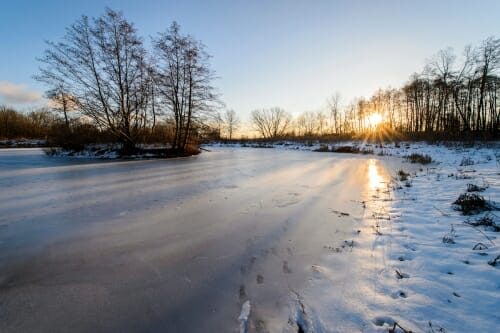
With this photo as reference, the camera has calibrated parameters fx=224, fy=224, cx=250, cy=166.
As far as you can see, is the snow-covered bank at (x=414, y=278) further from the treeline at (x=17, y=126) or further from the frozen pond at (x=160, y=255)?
the treeline at (x=17, y=126)

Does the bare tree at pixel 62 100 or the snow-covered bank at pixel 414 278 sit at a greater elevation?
the bare tree at pixel 62 100

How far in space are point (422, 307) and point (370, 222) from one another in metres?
1.91

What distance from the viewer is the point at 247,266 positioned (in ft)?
7.26

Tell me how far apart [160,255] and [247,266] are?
0.95m

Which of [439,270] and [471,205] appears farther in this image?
[471,205]

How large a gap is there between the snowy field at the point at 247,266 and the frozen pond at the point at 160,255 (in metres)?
0.01

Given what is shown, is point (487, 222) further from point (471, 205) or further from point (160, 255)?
point (160, 255)

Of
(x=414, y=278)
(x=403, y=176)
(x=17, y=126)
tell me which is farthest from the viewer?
(x=17, y=126)

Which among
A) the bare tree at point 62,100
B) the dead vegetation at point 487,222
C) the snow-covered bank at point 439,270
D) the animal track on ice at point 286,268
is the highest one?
the bare tree at point 62,100

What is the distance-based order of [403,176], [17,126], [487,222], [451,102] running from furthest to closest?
[17,126]
[451,102]
[403,176]
[487,222]

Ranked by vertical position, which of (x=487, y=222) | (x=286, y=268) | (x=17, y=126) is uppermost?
(x=17, y=126)

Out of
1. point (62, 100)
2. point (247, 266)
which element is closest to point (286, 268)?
point (247, 266)

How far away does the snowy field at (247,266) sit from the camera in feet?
5.01

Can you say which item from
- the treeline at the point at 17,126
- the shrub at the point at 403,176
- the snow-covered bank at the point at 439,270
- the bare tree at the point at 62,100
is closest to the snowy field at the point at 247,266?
the snow-covered bank at the point at 439,270
